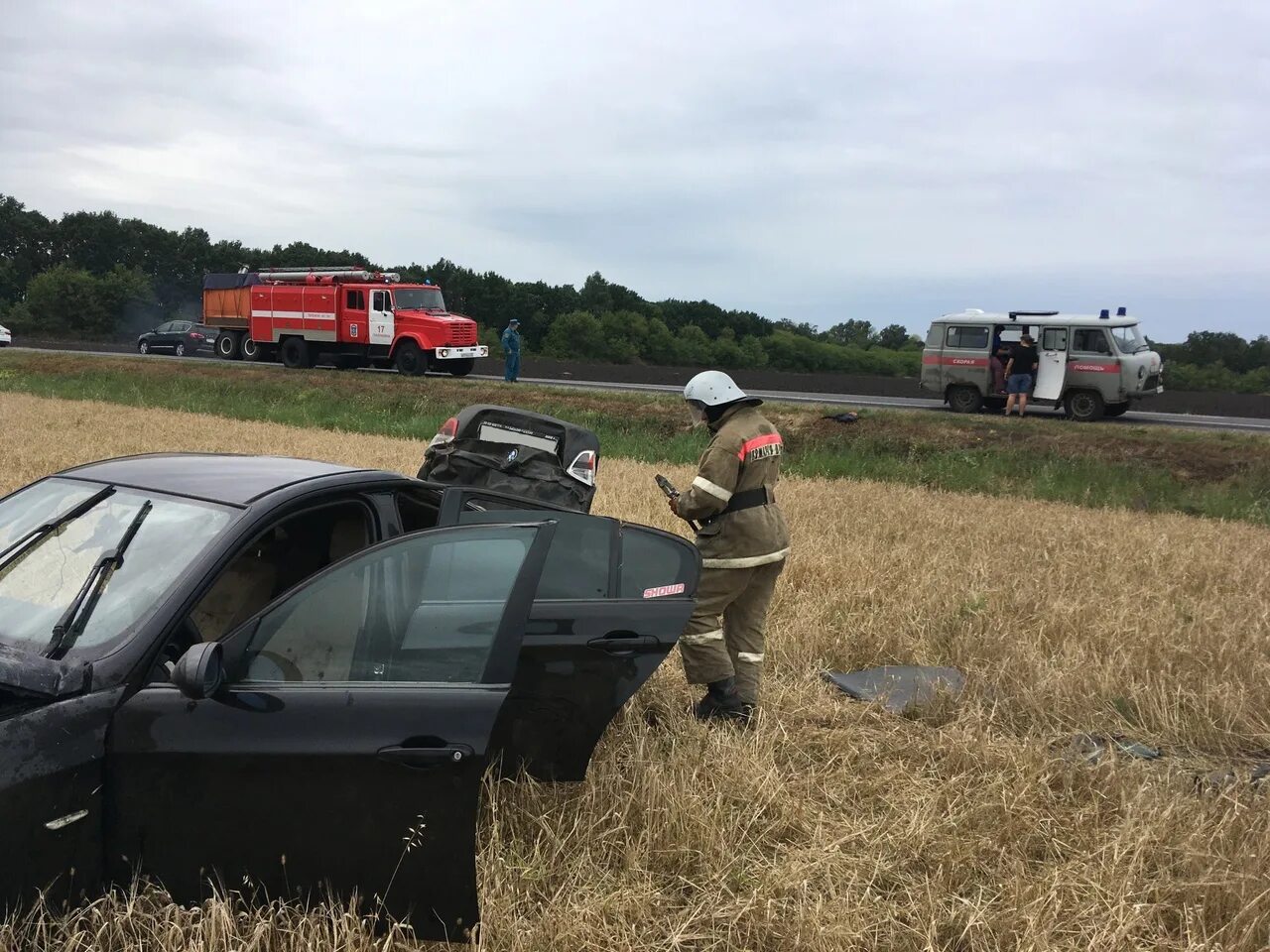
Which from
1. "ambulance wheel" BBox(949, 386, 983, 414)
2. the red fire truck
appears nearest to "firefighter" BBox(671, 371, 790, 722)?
"ambulance wheel" BBox(949, 386, 983, 414)

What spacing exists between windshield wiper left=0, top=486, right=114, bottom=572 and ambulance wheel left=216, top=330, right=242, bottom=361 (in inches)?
1181

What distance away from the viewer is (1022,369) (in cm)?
2139

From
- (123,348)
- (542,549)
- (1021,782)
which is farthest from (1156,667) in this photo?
(123,348)

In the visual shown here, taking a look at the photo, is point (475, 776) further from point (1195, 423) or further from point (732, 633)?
point (1195, 423)

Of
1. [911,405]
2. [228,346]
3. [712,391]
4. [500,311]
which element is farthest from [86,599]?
[500,311]

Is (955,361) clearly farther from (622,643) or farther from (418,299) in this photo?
(622,643)

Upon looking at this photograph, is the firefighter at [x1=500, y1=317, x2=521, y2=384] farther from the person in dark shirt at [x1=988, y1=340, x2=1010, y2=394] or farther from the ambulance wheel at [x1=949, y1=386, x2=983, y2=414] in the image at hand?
the person in dark shirt at [x1=988, y1=340, x2=1010, y2=394]

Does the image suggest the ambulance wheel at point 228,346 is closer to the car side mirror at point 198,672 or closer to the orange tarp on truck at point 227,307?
the orange tarp on truck at point 227,307

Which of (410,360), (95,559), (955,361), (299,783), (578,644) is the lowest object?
(299,783)

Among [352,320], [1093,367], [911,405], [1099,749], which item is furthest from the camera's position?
[352,320]

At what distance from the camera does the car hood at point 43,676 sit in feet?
9.05

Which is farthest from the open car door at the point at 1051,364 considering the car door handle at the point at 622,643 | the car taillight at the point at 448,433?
the car door handle at the point at 622,643

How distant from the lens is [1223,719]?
5363 millimetres

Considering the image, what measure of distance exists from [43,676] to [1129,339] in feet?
72.8
